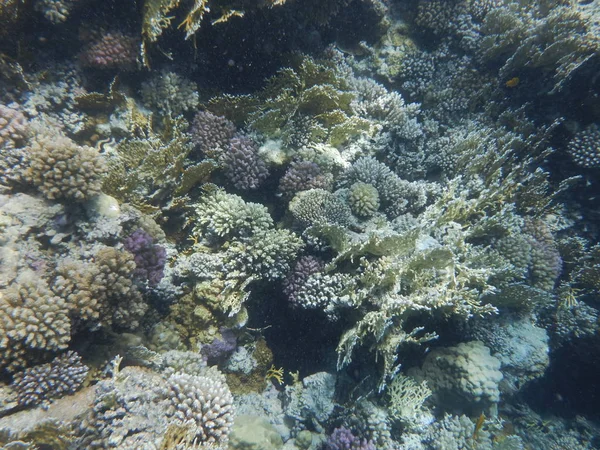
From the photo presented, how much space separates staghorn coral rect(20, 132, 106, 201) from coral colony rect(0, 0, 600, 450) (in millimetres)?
22

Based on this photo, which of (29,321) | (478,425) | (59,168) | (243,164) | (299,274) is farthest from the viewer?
(478,425)

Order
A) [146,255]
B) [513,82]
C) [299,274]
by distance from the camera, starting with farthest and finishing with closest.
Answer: [513,82]
[299,274]
[146,255]

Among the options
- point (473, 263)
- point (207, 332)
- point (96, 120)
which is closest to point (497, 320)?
point (473, 263)

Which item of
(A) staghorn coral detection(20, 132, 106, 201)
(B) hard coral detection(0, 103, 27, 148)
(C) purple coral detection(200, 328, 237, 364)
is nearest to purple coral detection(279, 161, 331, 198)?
(C) purple coral detection(200, 328, 237, 364)

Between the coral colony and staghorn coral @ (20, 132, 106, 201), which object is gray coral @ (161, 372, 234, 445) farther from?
staghorn coral @ (20, 132, 106, 201)

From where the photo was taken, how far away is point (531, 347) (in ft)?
17.9

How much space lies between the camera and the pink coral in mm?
4438

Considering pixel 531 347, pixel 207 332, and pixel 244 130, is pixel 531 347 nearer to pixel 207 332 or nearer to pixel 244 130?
pixel 207 332

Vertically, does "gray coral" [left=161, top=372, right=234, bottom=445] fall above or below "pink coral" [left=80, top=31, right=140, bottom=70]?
below

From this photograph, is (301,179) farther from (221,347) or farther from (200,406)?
(200,406)

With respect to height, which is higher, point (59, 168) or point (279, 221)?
point (279, 221)

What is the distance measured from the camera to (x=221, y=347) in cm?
439

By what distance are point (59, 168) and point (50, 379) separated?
6.88ft

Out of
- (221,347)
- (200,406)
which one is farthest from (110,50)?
(200,406)
